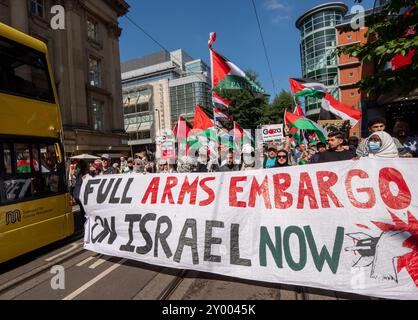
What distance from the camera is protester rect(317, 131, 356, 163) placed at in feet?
16.4

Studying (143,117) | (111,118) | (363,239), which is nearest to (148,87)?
(143,117)

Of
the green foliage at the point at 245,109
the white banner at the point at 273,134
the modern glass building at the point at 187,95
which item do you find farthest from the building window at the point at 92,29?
the modern glass building at the point at 187,95

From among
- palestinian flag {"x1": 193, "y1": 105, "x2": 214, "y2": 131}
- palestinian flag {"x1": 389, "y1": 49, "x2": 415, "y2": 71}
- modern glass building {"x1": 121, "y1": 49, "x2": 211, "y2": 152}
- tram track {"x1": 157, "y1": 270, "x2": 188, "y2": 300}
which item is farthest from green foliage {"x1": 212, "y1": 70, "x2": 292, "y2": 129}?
modern glass building {"x1": 121, "y1": 49, "x2": 211, "y2": 152}

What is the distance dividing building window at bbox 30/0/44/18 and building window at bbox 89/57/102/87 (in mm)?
5565

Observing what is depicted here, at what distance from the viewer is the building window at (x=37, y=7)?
21.0 meters

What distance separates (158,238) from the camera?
392 cm

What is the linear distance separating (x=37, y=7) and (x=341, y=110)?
23716mm

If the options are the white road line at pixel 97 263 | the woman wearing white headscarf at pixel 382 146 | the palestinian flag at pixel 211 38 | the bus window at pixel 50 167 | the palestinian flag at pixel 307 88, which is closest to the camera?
the woman wearing white headscarf at pixel 382 146

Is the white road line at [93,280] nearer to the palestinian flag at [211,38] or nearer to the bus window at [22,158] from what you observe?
the bus window at [22,158]

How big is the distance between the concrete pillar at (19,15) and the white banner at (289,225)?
2061cm

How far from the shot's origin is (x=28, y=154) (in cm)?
521

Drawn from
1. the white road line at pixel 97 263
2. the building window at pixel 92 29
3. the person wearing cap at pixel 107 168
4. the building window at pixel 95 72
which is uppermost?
the building window at pixel 92 29

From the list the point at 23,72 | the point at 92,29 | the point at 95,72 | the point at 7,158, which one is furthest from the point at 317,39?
the point at 7,158
